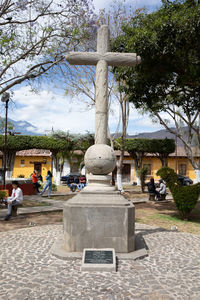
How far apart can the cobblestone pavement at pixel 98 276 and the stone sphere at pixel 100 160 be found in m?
1.71

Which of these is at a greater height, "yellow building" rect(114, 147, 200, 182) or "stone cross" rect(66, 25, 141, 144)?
"stone cross" rect(66, 25, 141, 144)

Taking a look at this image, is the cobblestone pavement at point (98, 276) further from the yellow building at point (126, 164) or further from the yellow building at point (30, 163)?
the yellow building at point (30, 163)

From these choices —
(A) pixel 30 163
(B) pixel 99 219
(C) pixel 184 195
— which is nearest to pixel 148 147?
(A) pixel 30 163

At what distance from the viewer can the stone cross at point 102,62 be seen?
516 centimetres

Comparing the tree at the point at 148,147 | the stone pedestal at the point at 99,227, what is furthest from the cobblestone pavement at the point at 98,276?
the tree at the point at 148,147

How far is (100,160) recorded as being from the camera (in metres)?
4.83

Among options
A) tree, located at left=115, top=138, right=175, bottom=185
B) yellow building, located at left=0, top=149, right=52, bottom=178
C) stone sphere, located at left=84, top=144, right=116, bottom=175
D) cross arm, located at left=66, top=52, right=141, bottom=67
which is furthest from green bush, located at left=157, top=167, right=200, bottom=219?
yellow building, located at left=0, top=149, right=52, bottom=178

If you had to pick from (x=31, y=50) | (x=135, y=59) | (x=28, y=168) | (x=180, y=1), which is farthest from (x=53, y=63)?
(x=28, y=168)

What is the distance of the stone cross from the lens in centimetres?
516

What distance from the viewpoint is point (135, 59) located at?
5285 mm

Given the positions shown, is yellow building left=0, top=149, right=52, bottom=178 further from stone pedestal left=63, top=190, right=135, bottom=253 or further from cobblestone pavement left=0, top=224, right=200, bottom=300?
stone pedestal left=63, top=190, right=135, bottom=253

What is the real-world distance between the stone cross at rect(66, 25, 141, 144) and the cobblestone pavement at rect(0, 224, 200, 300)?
2439 mm

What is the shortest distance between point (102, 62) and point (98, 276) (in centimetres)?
410

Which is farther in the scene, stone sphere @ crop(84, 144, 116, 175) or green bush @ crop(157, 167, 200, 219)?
green bush @ crop(157, 167, 200, 219)
